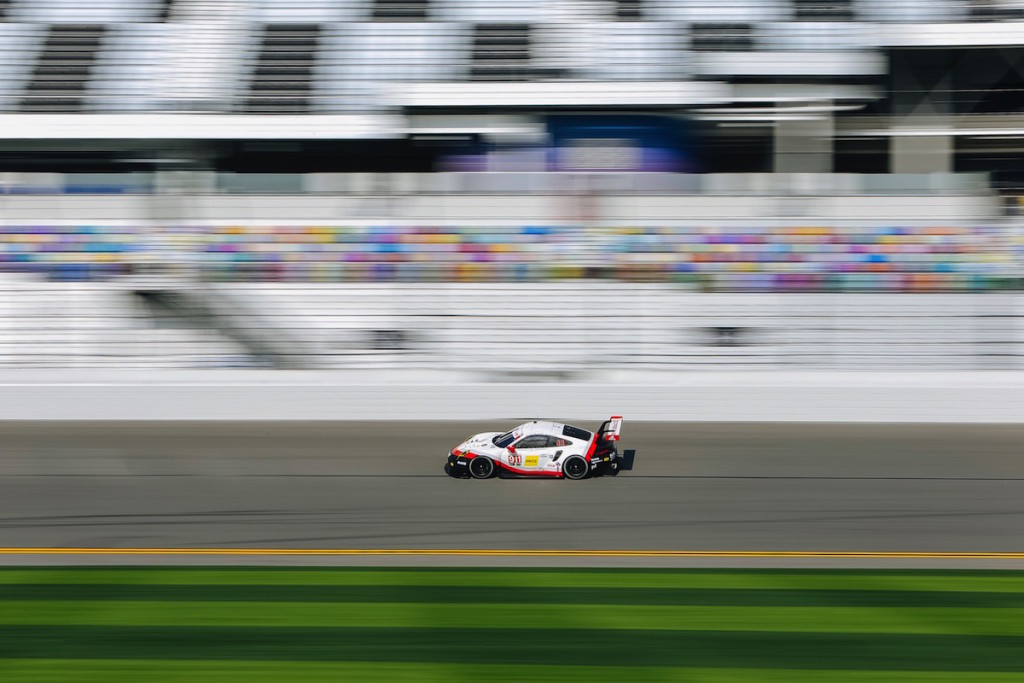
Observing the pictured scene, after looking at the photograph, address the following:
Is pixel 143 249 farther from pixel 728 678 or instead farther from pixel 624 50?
pixel 728 678

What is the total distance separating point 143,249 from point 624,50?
927 cm

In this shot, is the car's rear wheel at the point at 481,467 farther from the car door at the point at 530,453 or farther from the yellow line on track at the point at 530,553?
the yellow line on track at the point at 530,553

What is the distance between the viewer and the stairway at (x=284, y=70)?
19.1m

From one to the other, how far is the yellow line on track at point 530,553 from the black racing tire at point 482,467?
1780 mm

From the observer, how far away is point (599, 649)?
14.9 feet

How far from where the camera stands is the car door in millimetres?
7891

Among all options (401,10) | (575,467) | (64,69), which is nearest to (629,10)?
(401,10)

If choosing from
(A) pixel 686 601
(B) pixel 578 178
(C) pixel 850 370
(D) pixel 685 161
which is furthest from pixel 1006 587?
(D) pixel 685 161

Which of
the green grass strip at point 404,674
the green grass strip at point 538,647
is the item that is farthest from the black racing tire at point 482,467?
the green grass strip at point 404,674

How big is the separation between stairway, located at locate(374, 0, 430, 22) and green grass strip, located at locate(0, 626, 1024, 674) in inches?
703

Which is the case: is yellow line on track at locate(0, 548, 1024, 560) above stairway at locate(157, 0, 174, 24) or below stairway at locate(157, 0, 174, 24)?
below

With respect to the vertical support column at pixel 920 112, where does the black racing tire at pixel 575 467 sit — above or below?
below

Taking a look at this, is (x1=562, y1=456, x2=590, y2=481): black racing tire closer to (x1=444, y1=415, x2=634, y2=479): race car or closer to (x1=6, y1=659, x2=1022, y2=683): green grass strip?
(x1=444, y1=415, x2=634, y2=479): race car

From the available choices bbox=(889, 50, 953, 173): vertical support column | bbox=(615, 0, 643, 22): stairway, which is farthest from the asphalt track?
bbox=(615, 0, 643, 22): stairway
